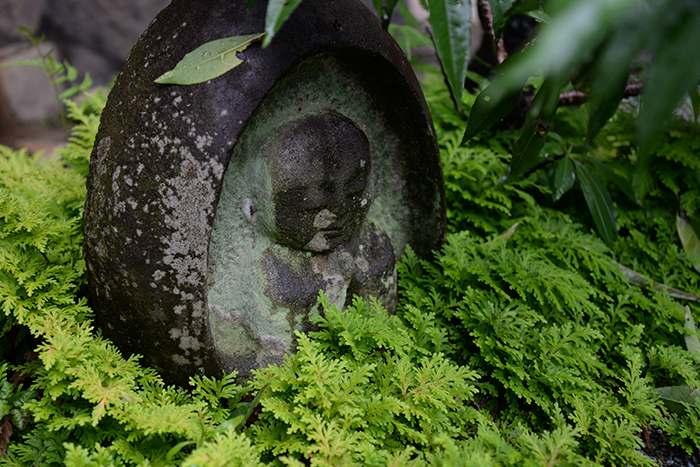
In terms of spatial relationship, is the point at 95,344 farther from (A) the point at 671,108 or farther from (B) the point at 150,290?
(A) the point at 671,108

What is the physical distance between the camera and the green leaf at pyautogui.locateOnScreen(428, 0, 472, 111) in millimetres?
738

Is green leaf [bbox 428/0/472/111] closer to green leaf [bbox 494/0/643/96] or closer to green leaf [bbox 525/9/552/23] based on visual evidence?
green leaf [bbox 494/0/643/96]

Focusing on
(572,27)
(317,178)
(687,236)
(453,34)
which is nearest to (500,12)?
(453,34)

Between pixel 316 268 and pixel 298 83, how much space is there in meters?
0.56

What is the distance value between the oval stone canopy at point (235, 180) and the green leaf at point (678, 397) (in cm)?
107

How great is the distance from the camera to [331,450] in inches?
40.2

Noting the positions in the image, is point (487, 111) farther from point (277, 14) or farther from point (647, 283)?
point (647, 283)

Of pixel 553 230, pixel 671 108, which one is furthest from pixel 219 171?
pixel 553 230

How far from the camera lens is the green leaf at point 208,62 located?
3.49 ft

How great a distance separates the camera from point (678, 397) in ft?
4.98

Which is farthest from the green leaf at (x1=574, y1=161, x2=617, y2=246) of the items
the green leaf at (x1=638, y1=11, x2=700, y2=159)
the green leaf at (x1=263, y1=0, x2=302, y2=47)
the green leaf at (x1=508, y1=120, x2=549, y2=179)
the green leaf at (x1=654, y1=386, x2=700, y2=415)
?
the green leaf at (x1=263, y1=0, x2=302, y2=47)

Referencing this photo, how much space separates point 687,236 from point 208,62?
2350 millimetres

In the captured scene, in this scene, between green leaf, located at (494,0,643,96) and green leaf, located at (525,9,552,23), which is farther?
green leaf, located at (525,9,552,23)

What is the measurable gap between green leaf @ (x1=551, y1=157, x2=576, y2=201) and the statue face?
1.11 metres
